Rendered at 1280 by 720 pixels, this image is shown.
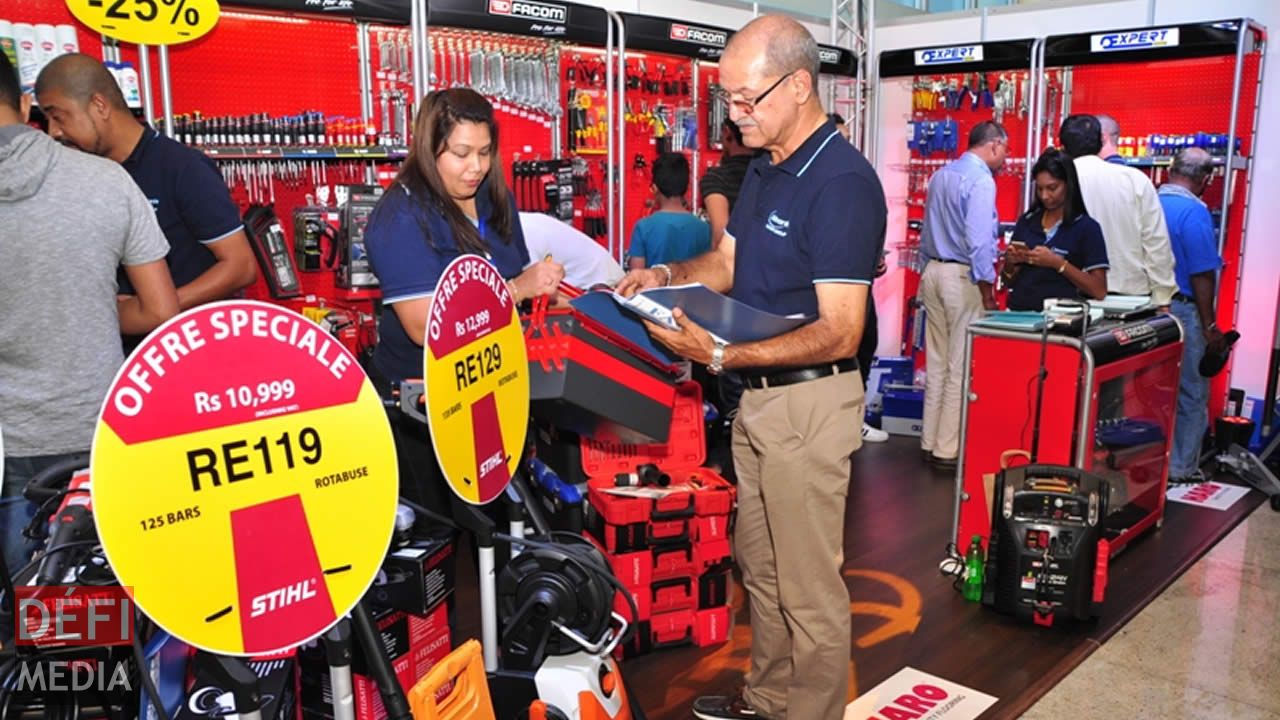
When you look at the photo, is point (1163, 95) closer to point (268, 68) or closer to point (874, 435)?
point (874, 435)

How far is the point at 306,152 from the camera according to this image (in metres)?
4.61

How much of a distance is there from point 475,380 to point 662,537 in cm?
162

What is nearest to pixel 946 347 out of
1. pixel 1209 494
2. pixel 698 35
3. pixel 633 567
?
pixel 1209 494

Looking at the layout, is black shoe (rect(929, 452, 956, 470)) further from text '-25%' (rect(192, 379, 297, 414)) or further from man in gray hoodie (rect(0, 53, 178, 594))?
text '-25%' (rect(192, 379, 297, 414))

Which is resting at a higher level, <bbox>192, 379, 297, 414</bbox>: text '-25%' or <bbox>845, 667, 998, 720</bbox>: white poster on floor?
<bbox>192, 379, 297, 414</bbox>: text '-25%'

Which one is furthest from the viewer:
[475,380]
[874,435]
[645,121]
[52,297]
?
[645,121]

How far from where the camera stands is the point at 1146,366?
14.5 ft

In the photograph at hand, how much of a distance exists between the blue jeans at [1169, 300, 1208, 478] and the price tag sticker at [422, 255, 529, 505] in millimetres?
4619

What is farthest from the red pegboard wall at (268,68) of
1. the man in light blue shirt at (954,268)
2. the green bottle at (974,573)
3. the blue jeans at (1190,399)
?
the blue jeans at (1190,399)

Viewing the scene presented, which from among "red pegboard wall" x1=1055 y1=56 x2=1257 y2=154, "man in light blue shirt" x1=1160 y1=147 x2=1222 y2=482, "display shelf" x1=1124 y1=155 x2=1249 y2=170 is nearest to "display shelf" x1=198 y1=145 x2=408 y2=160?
"man in light blue shirt" x1=1160 y1=147 x2=1222 y2=482

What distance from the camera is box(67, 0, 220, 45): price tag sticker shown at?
13.6ft

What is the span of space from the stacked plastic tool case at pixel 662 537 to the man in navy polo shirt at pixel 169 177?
4.45 ft

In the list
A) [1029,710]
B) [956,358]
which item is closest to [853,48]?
[956,358]

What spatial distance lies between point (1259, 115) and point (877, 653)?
16.3 feet
